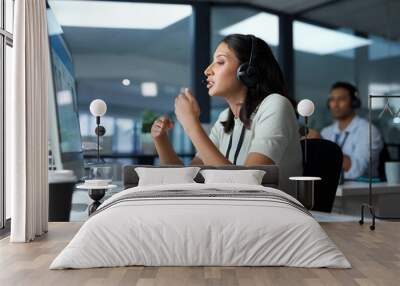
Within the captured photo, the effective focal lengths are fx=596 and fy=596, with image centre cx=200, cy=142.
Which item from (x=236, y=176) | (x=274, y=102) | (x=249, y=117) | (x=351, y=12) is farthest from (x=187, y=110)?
(x=351, y=12)

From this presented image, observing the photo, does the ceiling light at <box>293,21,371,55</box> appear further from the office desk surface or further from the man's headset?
the office desk surface

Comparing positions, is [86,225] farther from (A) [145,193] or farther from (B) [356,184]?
(B) [356,184]

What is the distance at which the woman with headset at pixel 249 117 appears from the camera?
18.7ft

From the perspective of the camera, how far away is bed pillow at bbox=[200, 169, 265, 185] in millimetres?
5320

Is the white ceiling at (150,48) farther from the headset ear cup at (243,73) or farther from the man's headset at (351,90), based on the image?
the headset ear cup at (243,73)

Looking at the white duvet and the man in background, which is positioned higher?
the man in background

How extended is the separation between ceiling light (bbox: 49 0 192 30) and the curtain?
236 centimetres

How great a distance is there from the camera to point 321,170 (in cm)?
577

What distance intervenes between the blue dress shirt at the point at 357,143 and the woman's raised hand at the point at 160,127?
6.61 feet

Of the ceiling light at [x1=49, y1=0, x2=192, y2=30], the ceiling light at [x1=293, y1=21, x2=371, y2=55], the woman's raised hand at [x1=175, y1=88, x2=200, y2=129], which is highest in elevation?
the ceiling light at [x1=49, y1=0, x2=192, y2=30]

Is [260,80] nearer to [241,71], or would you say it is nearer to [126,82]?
[241,71]

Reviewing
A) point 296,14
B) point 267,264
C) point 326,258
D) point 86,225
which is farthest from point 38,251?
point 296,14

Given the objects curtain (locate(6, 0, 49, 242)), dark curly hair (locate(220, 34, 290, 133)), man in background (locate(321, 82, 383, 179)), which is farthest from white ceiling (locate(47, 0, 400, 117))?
curtain (locate(6, 0, 49, 242))

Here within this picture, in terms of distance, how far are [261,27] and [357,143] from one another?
75.8 inches
